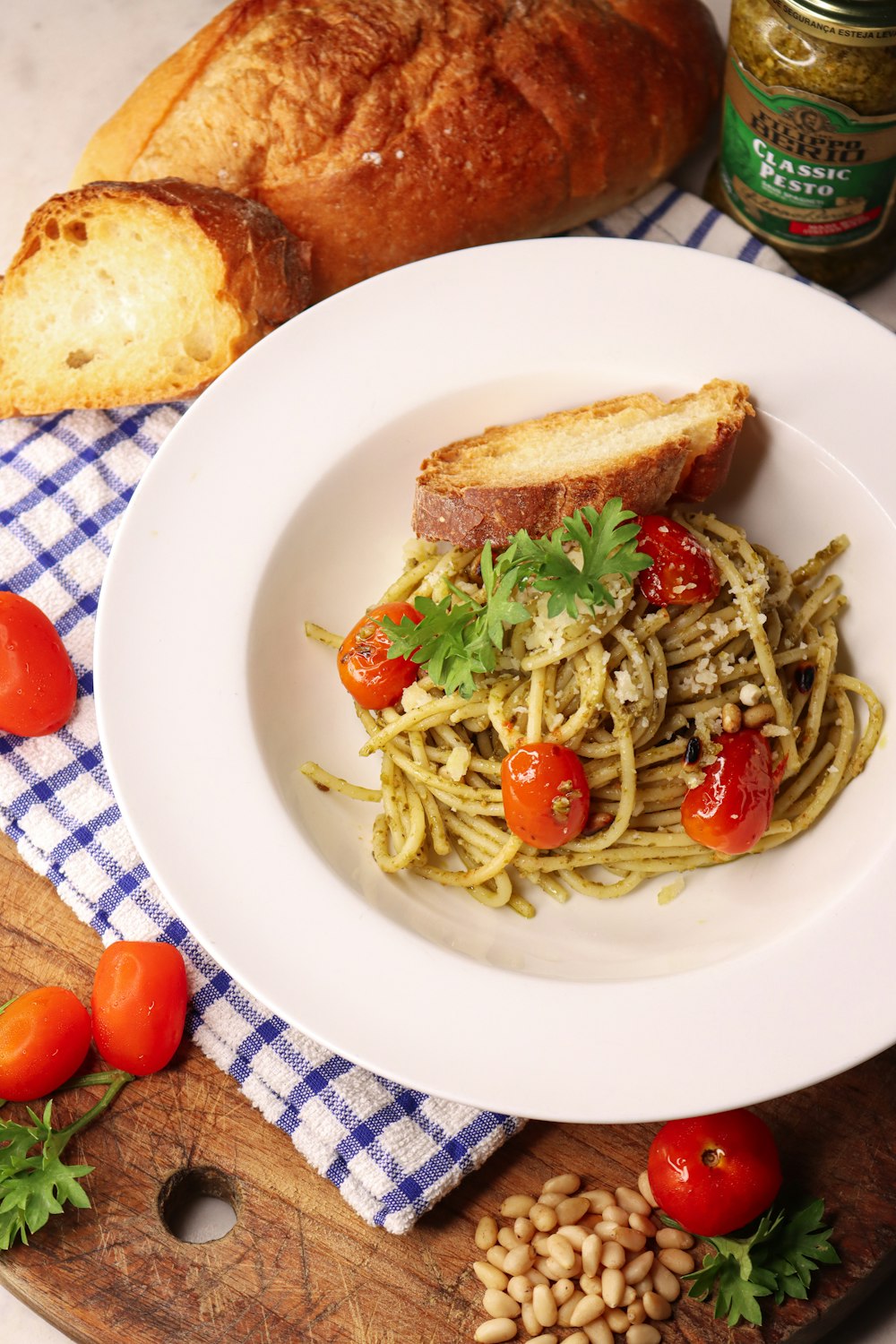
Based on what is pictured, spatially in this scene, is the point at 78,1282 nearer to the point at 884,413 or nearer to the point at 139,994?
the point at 139,994

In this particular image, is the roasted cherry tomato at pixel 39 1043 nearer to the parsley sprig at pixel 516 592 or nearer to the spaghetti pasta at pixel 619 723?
the spaghetti pasta at pixel 619 723

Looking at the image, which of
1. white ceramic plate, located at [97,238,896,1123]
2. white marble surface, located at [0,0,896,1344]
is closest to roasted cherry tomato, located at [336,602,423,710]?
white ceramic plate, located at [97,238,896,1123]

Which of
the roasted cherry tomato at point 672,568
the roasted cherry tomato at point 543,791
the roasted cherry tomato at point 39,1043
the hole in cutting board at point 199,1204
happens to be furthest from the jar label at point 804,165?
the hole in cutting board at point 199,1204

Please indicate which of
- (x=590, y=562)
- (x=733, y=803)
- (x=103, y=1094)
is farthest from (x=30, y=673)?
(x=733, y=803)

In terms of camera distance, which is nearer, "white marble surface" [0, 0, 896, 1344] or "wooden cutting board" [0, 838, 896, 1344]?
"wooden cutting board" [0, 838, 896, 1344]

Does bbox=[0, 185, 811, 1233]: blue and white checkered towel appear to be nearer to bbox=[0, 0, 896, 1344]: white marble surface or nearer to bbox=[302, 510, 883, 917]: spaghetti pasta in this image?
bbox=[302, 510, 883, 917]: spaghetti pasta

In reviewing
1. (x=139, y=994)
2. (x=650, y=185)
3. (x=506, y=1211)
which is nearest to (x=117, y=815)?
(x=139, y=994)
